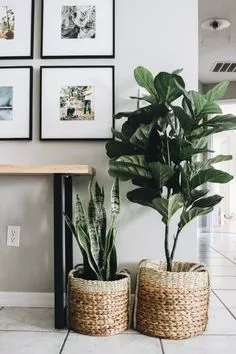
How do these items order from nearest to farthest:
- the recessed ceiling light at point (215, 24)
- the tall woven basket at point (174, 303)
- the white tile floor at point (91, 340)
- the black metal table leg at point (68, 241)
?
the white tile floor at point (91, 340) → the tall woven basket at point (174, 303) → the black metal table leg at point (68, 241) → the recessed ceiling light at point (215, 24)

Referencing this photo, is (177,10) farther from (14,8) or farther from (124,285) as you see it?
(124,285)

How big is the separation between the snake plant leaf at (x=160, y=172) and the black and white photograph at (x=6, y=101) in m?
1.03

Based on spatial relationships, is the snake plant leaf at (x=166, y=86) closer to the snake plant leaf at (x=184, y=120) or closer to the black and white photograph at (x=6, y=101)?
the snake plant leaf at (x=184, y=120)

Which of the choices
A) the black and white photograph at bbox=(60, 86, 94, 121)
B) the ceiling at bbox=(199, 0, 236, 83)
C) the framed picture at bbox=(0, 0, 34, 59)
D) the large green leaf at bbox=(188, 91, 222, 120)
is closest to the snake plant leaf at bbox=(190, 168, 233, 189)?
the large green leaf at bbox=(188, 91, 222, 120)

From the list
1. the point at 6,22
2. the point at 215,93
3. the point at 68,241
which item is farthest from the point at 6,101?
the point at 215,93

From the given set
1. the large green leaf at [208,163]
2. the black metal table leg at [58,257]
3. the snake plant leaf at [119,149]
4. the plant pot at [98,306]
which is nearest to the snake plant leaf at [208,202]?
the large green leaf at [208,163]

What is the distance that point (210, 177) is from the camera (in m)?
1.64

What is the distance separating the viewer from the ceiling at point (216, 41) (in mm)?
3873

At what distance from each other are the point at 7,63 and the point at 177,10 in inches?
40.6

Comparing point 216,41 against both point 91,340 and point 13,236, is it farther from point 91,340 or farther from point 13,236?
point 91,340

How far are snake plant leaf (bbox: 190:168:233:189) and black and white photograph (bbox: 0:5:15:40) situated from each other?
1421 millimetres

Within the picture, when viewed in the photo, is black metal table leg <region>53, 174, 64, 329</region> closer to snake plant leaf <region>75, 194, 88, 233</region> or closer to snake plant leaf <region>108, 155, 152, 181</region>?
snake plant leaf <region>75, 194, 88, 233</region>

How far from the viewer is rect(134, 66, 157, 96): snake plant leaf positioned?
5.65 feet

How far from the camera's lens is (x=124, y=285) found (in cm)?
177
